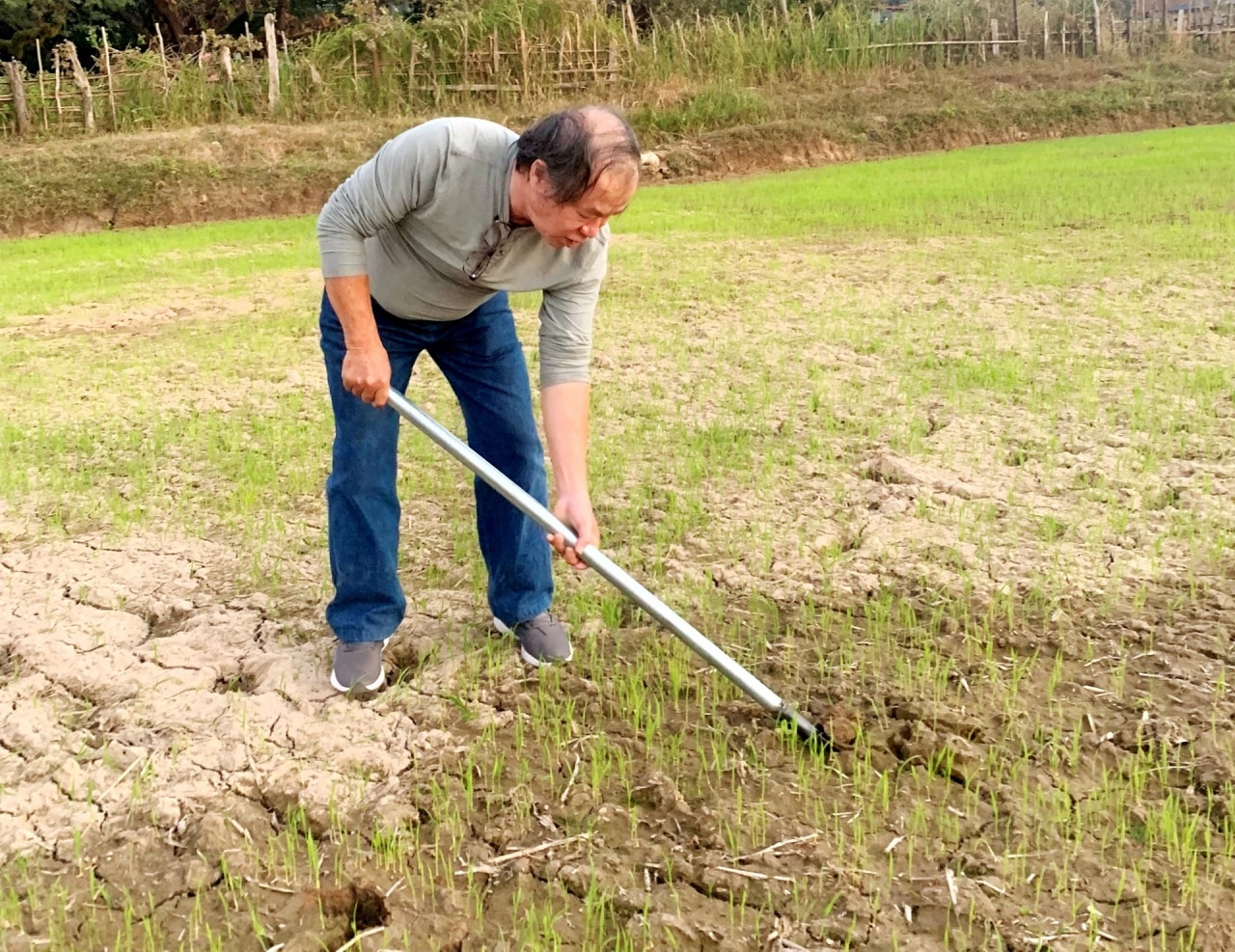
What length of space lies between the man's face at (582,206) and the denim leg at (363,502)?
59 centimetres

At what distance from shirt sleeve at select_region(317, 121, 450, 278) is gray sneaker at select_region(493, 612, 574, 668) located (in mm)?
970

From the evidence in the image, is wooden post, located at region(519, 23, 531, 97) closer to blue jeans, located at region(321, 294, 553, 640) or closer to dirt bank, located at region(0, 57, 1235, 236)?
dirt bank, located at region(0, 57, 1235, 236)

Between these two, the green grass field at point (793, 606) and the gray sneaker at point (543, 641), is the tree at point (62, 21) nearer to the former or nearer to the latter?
the green grass field at point (793, 606)

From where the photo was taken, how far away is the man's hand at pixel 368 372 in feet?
7.67

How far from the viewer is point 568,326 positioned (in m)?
2.45

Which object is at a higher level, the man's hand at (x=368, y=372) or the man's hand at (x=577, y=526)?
the man's hand at (x=368, y=372)

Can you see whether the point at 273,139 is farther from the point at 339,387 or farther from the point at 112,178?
the point at 339,387

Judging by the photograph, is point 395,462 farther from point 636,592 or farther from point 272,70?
point 272,70

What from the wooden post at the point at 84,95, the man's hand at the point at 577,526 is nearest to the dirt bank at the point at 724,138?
the wooden post at the point at 84,95

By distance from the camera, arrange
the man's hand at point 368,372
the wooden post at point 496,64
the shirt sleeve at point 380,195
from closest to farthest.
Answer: the shirt sleeve at point 380,195, the man's hand at point 368,372, the wooden post at point 496,64

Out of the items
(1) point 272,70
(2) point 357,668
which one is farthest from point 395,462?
(1) point 272,70

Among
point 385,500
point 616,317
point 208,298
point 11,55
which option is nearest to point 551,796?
point 385,500

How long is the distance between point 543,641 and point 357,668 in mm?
451

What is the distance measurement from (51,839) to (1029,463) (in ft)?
10.4
